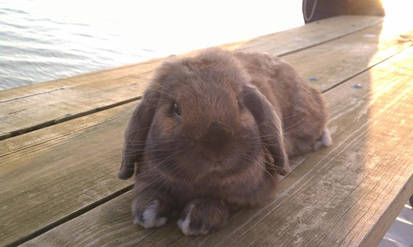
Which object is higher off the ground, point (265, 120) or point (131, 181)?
point (265, 120)

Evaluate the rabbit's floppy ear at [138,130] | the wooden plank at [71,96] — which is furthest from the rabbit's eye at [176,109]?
the wooden plank at [71,96]

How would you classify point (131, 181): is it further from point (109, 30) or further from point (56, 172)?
point (109, 30)

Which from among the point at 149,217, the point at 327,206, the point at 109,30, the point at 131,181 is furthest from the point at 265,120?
the point at 109,30

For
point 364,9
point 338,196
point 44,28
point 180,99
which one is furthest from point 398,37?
point 44,28

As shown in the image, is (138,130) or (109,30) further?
(109,30)

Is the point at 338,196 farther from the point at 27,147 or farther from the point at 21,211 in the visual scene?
the point at 27,147

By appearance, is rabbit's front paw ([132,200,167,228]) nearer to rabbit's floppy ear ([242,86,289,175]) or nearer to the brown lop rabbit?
the brown lop rabbit

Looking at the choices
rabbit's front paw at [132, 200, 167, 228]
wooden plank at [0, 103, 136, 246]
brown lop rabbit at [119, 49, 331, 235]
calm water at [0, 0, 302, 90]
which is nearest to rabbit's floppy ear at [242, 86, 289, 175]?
brown lop rabbit at [119, 49, 331, 235]

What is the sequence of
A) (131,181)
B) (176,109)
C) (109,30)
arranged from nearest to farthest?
(176,109) < (131,181) < (109,30)
